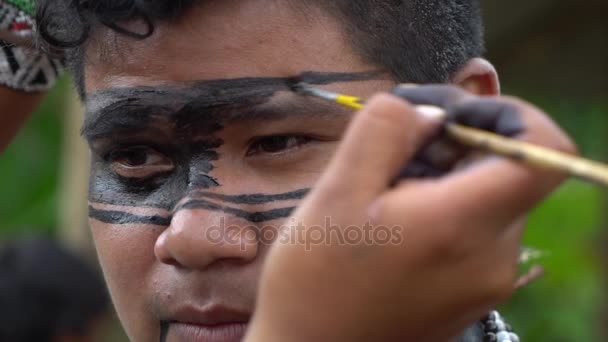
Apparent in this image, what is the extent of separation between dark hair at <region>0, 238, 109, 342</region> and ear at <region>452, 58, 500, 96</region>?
7.17ft

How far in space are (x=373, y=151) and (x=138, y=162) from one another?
85cm

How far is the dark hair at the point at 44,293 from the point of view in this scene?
3.59m

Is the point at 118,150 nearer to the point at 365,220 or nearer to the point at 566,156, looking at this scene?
the point at 365,220

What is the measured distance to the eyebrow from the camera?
1.76 meters

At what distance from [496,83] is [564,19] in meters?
2.85

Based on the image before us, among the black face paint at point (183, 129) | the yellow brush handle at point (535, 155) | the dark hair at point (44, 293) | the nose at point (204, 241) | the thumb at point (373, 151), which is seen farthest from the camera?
the dark hair at point (44, 293)

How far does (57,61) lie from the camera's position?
2.38m

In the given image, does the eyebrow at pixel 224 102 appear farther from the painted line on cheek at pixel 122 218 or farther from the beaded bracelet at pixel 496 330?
the beaded bracelet at pixel 496 330

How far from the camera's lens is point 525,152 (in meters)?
1.10

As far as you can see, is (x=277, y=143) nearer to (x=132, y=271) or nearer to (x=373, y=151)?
(x=132, y=271)

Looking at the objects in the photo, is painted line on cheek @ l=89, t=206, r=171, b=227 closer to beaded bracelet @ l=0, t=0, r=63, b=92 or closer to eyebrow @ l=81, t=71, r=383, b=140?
eyebrow @ l=81, t=71, r=383, b=140

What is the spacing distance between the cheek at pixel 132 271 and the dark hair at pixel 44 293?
1801 mm

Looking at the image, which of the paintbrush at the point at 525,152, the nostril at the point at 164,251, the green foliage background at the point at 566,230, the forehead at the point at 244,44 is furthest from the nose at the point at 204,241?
the green foliage background at the point at 566,230

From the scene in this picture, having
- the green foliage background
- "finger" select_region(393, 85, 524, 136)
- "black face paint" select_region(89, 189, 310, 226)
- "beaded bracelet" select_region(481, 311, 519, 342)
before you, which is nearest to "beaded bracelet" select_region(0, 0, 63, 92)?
"black face paint" select_region(89, 189, 310, 226)
